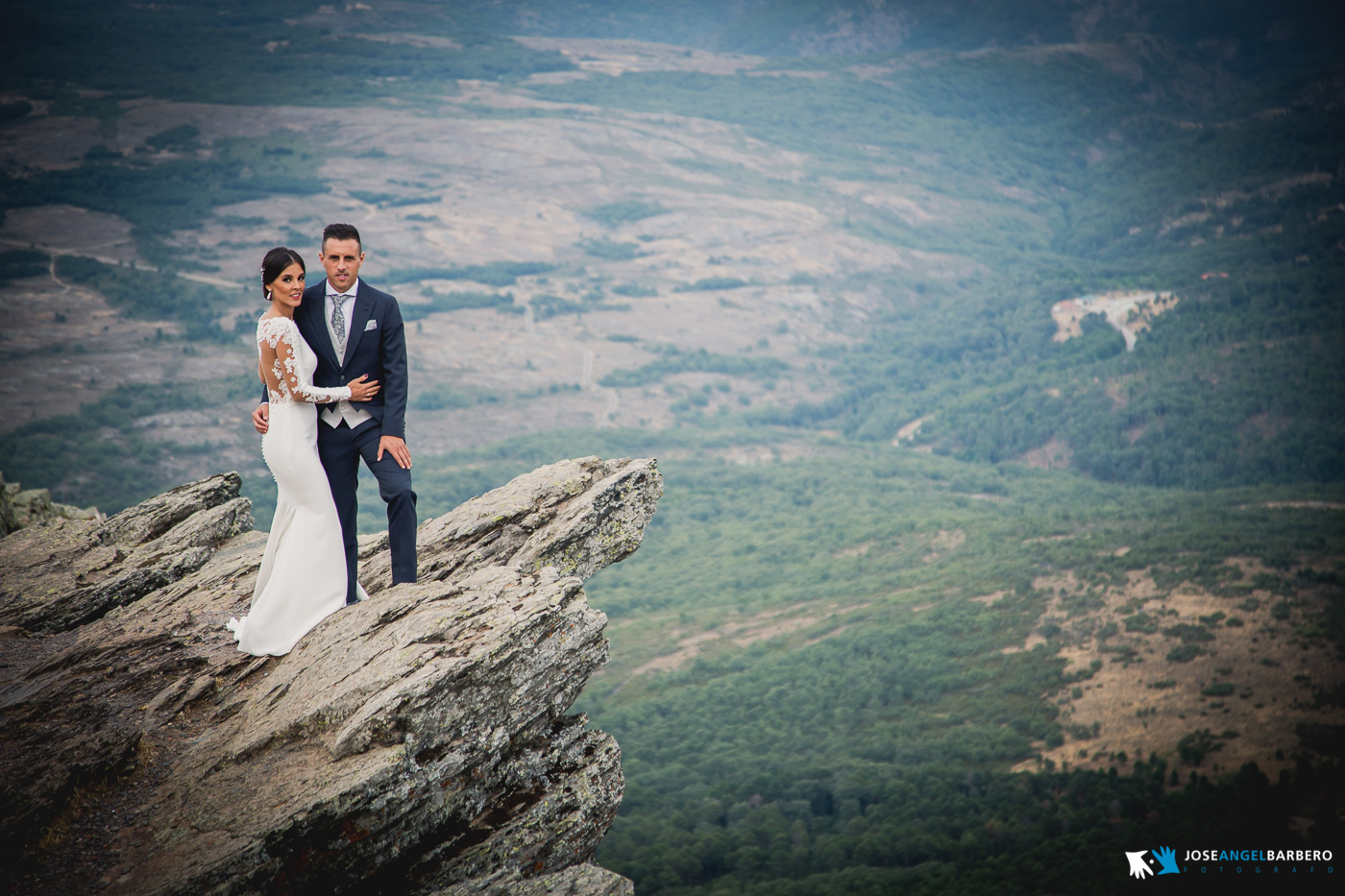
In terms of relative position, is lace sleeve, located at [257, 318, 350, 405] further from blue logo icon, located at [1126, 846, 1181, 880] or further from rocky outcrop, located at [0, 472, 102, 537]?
blue logo icon, located at [1126, 846, 1181, 880]

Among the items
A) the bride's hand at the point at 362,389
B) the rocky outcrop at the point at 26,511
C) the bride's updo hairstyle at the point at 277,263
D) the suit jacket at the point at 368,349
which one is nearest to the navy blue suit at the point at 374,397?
the suit jacket at the point at 368,349

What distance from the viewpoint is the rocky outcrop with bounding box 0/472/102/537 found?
2736cm

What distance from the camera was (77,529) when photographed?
2189 cm

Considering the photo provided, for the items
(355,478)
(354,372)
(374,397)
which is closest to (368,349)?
(354,372)

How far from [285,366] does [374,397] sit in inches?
51.6

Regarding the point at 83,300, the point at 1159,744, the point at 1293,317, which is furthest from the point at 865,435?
the point at 83,300

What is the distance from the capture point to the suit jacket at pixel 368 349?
14.0 meters

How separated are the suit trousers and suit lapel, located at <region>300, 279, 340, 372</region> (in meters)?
1.13

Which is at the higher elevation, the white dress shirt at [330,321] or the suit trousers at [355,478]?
the white dress shirt at [330,321]

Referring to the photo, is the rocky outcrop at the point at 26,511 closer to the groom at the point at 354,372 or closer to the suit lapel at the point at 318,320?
the groom at the point at 354,372

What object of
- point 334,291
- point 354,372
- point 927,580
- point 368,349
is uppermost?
point 334,291

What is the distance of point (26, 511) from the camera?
2894 cm

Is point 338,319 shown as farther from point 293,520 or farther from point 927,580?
point 927,580

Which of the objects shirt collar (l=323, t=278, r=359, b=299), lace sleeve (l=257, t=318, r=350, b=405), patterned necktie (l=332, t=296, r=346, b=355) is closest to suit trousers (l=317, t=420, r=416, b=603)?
lace sleeve (l=257, t=318, r=350, b=405)
